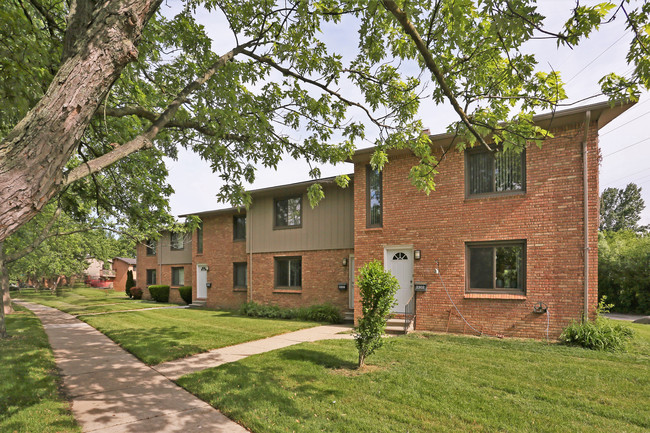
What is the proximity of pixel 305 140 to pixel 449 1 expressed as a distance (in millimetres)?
4122

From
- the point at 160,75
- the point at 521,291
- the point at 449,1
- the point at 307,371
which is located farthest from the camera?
the point at 521,291

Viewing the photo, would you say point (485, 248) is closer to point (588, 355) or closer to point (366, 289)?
point (588, 355)

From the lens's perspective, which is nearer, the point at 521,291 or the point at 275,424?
the point at 275,424

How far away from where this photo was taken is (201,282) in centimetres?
2086

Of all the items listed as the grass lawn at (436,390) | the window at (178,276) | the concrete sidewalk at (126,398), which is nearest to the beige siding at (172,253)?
the window at (178,276)

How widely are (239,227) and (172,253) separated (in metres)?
8.20

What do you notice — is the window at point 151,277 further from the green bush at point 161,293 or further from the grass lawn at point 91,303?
the green bush at point 161,293

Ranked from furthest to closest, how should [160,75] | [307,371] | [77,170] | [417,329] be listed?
[417,329]
[160,75]
[307,371]
[77,170]

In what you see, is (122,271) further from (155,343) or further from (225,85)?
(225,85)

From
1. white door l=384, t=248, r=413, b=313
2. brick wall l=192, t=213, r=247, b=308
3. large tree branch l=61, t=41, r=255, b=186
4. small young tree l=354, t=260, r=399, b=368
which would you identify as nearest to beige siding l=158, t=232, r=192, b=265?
brick wall l=192, t=213, r=247, b=308

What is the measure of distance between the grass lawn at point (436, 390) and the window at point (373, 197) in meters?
4.96

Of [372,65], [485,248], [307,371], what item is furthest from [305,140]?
[485,248]

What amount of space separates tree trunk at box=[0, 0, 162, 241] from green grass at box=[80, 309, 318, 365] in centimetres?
612

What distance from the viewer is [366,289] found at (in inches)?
262
